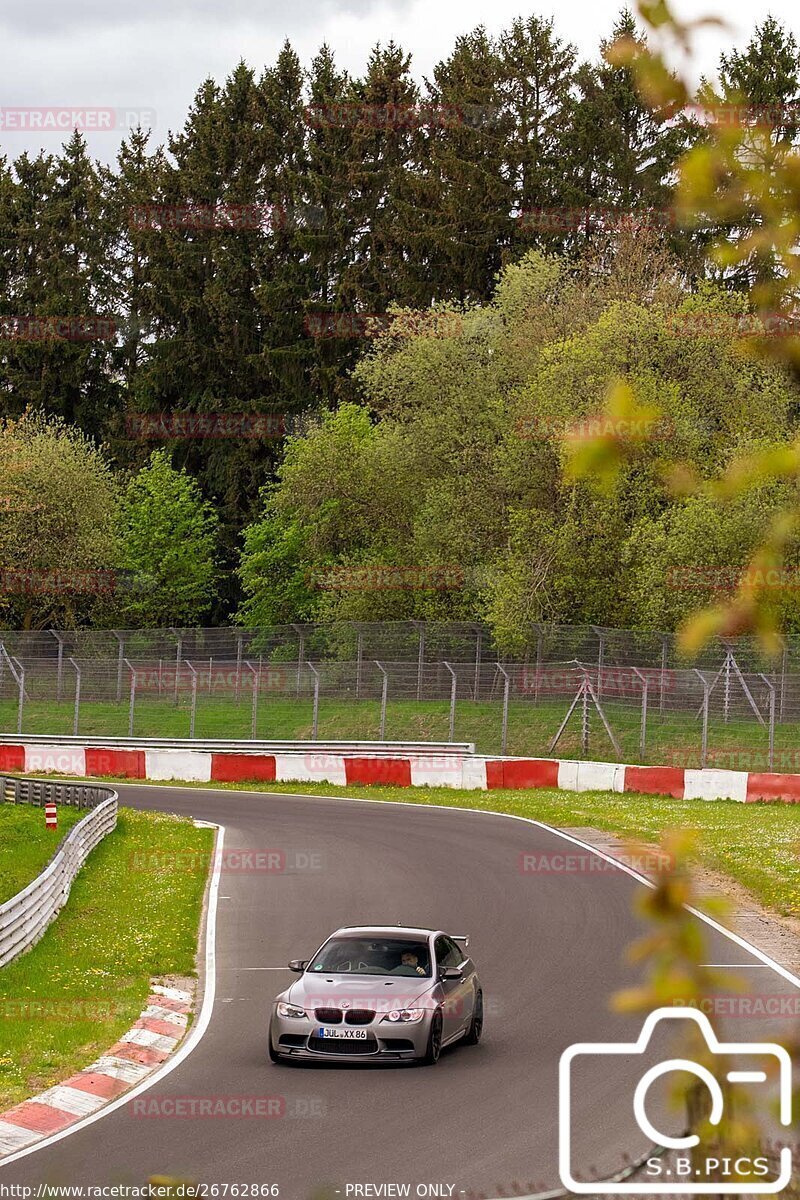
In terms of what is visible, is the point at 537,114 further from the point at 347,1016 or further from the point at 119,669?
the point at 347,1016

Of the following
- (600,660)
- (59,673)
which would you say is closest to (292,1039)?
(600,660)


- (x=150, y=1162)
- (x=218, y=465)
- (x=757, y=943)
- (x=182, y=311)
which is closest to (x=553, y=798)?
(x=757, y=943)

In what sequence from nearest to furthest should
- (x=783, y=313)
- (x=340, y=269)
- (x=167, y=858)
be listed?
(x=783, y=313) → (x=167, y=858) → (x=340, y=269)

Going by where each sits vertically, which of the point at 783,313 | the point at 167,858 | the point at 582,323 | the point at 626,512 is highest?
the point at 582,323

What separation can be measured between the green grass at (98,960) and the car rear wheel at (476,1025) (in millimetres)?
3512

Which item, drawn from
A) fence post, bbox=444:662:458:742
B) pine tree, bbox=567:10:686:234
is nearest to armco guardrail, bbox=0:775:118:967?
fence post, bbox=444:662:458:742

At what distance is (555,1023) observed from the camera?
1578 centimetres

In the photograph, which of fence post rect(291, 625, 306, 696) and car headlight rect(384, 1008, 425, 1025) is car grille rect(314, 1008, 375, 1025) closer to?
car headlight rect(384, 1008, 425, 1025)

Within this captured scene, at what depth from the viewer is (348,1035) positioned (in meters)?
14.8

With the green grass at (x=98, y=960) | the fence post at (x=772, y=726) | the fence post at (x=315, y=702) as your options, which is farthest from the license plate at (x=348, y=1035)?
the fence post at (x=315, y=702)

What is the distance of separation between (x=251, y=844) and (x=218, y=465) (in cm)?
5305

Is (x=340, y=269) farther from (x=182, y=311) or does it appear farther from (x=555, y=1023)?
(x=555, y=1023)

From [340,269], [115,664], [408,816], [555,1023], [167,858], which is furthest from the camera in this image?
[340,269]

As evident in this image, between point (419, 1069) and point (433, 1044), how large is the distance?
0.27 meters
